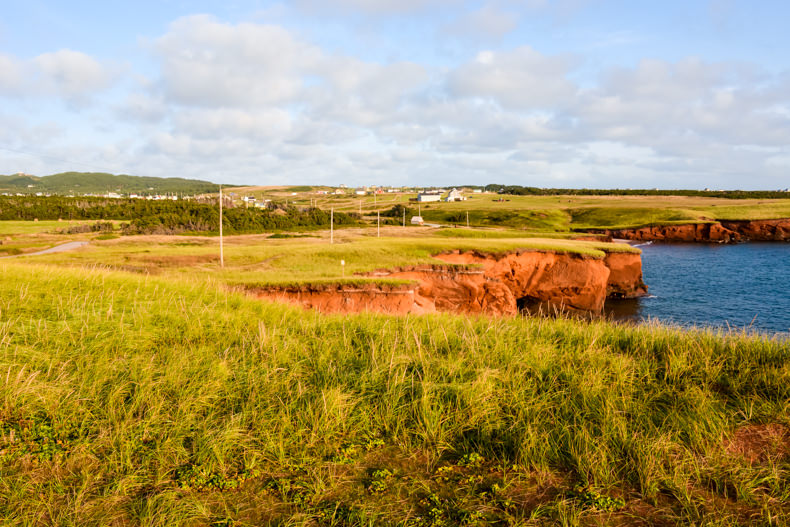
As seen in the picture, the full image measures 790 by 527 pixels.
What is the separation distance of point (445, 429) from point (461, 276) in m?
26.1

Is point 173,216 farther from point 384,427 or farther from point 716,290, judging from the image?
point 384,427

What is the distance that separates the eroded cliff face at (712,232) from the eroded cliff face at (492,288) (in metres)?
59.5

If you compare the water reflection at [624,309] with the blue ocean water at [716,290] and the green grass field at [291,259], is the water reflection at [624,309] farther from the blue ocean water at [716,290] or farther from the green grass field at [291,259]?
the green grass field at [291,259]

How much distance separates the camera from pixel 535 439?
489cm

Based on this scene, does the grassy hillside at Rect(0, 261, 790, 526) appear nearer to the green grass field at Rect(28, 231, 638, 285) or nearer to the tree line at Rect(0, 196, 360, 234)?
the green grass field at Rect(28, 231, 638, 285)

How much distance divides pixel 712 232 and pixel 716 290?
63.1 m

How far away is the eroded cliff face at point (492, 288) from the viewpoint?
23.5 metres

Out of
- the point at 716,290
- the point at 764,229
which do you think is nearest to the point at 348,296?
the point at 716,290

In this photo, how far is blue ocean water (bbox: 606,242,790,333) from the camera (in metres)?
36.7

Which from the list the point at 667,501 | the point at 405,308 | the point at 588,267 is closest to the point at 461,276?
the point at 405,308

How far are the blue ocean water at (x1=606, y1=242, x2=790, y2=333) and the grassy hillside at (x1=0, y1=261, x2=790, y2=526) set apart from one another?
16448mm

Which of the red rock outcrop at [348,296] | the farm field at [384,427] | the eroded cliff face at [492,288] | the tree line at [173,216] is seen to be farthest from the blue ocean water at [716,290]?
the tree line at [173,216]

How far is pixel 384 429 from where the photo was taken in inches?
215

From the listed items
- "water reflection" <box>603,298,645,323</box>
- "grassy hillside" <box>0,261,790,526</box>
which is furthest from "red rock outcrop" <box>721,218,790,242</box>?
"grassy hillside" <box>0,261,790,526</box>
